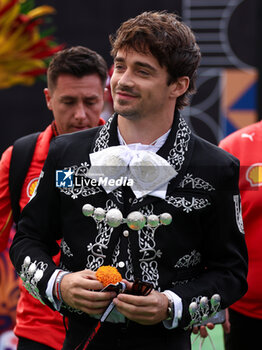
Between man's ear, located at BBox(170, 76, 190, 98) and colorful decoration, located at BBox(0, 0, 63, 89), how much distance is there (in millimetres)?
2985

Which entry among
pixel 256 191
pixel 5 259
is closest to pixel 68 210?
pixel 256 191

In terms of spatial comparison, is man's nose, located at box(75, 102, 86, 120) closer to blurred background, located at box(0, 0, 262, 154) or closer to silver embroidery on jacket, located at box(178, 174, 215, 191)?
silver embroidery on jacket, located at box(178, 174, 215, 191)

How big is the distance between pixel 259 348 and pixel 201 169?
1242 millimetres

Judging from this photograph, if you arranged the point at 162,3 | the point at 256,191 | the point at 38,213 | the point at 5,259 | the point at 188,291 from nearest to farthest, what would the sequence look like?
the point at 188,291 → the point at 38,213 → the point at 256,191 → the point at 5,259 → the point at 162,3

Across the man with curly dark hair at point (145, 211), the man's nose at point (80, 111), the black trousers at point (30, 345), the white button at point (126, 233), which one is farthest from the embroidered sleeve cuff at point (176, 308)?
the man's nose at point (80, 111)

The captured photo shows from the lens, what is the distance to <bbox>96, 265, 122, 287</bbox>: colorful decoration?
2193mm

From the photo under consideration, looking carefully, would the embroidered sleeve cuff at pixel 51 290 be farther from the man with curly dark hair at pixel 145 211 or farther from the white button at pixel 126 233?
the white button at pixel 126 233

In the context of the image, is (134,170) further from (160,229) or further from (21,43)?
(21,43)

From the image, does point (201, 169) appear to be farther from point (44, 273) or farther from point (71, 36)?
point (71, 36)

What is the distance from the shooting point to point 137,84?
235 centimetres

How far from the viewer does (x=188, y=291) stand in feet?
7.64

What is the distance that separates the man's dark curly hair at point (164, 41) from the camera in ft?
7.82

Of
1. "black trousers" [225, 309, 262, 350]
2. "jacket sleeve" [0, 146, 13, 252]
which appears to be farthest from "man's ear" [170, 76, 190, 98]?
"black trousers" [225, 309, 262, 350]

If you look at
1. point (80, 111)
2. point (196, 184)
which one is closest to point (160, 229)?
point (196, 184)
